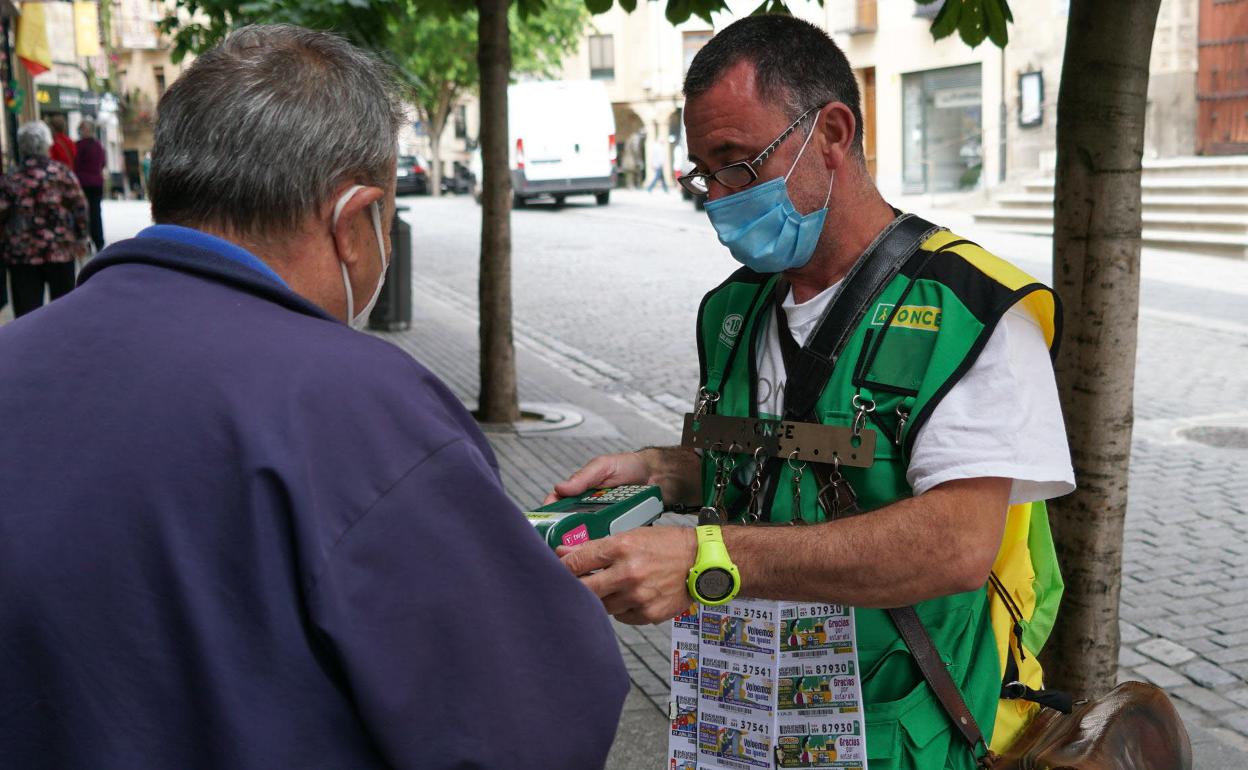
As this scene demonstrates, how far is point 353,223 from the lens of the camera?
1.62m

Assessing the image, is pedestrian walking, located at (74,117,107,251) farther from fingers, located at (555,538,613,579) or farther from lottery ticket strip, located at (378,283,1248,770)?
fingers, located at (555,538,613,579)

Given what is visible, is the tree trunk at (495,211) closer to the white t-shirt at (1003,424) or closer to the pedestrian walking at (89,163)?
the white t-shirt at (1003,424)

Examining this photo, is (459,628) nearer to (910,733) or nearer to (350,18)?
(910,733)

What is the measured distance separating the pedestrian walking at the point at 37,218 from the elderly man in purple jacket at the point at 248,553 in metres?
10.5

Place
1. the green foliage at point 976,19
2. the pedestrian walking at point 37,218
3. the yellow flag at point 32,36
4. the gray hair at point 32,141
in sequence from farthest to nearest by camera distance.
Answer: the yellow flag at point 32,36 < the gray hair at point 32,141 < the pedestrian walking at point 37,218 < the green foliage at point 976,19

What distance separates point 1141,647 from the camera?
5.06m

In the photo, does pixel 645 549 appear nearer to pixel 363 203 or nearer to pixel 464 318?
pixel 363 203

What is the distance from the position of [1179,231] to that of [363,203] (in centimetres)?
1871

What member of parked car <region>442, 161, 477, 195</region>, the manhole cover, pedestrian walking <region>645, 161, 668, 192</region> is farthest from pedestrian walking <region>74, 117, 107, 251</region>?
parked car <region>442, 161, 477, 195</region>

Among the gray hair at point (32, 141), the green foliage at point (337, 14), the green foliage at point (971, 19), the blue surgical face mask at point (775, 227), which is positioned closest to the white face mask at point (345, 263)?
the blue surgical face mask at point (775, 227)

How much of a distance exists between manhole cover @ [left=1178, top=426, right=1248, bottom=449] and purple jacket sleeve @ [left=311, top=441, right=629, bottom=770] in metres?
7.46

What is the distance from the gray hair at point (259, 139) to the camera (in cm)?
153

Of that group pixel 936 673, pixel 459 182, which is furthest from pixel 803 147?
pixel 459 182

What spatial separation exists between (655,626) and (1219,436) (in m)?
4.61
